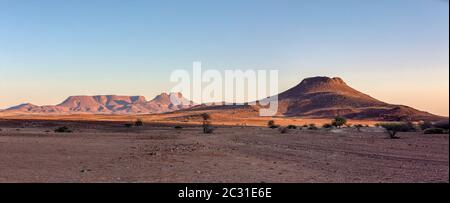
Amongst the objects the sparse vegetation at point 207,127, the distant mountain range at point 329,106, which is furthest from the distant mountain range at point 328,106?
the sparse vegetation at point 207,127

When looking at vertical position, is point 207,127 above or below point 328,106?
below

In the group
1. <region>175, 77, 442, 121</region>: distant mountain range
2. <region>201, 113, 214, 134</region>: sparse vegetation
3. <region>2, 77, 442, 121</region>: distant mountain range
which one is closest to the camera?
<region>201, 113, 214, 134</region>: sparse vegetation

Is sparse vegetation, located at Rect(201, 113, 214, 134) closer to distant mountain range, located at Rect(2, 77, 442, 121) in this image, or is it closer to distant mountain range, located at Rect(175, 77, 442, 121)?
distant mountain range, located at Rect(175, 77, 442, 121)

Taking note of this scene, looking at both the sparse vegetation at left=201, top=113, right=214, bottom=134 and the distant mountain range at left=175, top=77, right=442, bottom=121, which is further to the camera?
the distant mountain range at left=175, top=77, right=442, bottom=121

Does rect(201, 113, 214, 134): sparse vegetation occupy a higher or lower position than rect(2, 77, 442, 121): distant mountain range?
lower

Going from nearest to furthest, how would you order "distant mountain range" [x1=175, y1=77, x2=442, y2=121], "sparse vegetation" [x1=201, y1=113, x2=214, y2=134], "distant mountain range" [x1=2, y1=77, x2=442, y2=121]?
1. "sparse vegetation" [x1=201, y1=113, x2=214, y2=134]
2. "distant mountain range" [x1=175, y1=77, x2=442, y2=121]
3. "distant mountain range" [x1=2, y1=77, x2=442, y2=121]

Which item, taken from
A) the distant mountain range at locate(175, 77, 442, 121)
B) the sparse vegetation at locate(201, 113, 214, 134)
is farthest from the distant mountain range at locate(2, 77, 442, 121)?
the sparse vegetation at locate(201, 113, 214, 134)

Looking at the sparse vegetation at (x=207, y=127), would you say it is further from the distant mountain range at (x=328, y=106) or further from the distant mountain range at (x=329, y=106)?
the distant mountain range at (x=329, y=106)

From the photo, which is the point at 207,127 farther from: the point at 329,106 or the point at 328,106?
the point at 328,106

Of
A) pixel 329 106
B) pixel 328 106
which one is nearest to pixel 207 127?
pixel 329 106

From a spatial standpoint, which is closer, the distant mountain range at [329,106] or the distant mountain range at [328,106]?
the distant mountain range at [328,106]
